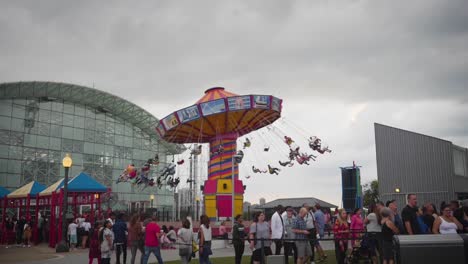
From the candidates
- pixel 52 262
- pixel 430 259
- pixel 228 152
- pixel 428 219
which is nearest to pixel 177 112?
pixel 228 152

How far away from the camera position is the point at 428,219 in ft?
34.6

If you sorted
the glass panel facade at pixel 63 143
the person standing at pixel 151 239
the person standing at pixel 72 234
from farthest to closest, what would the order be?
the glass panel facade at pixel 63 143
the person standing at pixel 72 234
the person standing at pixel 151 239

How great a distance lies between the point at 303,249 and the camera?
36.4 feet

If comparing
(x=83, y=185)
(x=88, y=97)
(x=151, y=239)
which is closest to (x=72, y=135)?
(x=88, y=97)

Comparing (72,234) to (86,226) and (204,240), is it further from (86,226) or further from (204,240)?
(204,240)

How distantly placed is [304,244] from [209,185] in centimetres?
1490

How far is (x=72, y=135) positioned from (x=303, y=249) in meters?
40.6

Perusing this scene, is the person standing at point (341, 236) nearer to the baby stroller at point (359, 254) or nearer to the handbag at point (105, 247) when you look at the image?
the baby stroller at point (359, 254)

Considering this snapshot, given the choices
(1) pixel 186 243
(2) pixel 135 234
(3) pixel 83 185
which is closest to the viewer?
(1) pixel 186 243

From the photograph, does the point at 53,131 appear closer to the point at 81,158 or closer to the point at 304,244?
the point at 81,158

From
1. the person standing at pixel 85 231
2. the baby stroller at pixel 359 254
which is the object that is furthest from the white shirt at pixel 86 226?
the baby stroller at pixel 359 254

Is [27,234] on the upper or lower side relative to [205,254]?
lower

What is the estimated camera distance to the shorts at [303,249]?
11.1m

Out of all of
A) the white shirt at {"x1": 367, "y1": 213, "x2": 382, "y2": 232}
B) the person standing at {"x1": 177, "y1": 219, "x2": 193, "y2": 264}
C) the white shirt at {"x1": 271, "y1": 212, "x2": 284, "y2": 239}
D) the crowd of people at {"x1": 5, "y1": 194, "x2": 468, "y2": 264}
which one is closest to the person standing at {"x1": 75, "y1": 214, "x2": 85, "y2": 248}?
the crowd of people at {"x1": 5, "y1": 194, "x2": 468, "y2": 264}
